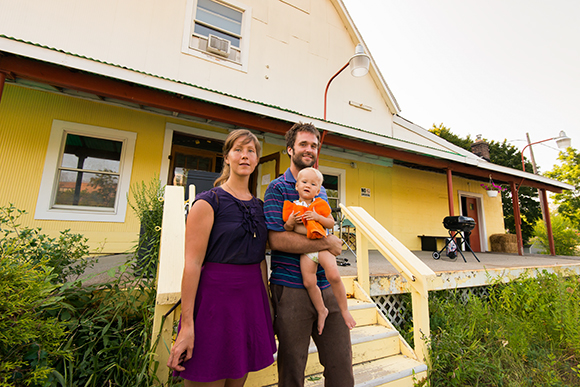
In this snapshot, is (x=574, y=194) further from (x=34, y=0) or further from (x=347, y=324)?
(x=34, y=0)

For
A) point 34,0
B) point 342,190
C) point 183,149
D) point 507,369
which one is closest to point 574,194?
point 342,190

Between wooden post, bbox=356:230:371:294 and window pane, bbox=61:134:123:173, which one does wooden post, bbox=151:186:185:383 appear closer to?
wooden post, bbox=356:230:371:294

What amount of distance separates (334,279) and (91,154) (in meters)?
5.21

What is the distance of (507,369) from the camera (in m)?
2.62

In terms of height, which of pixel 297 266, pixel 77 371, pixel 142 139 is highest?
pixel 142 139

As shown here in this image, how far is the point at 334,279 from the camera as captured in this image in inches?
58.9

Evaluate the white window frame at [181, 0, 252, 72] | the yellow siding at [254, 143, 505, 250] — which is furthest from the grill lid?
the white window frame at [181, 0, 252, 72]

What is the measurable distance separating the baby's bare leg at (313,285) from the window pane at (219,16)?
6559mm

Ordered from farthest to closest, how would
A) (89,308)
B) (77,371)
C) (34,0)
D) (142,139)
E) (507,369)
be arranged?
1. (142,139)
2. (34,0)
3. (507,369)
4. (89,308)
5. (77,371)

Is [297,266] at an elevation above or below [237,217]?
below

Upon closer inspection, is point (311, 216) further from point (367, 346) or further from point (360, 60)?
point (360, 60)

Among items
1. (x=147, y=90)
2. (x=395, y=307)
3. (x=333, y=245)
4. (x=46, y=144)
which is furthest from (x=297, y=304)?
(x=46, y=144)

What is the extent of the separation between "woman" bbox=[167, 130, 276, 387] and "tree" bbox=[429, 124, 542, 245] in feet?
63.1

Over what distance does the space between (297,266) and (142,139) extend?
4.82 metres
